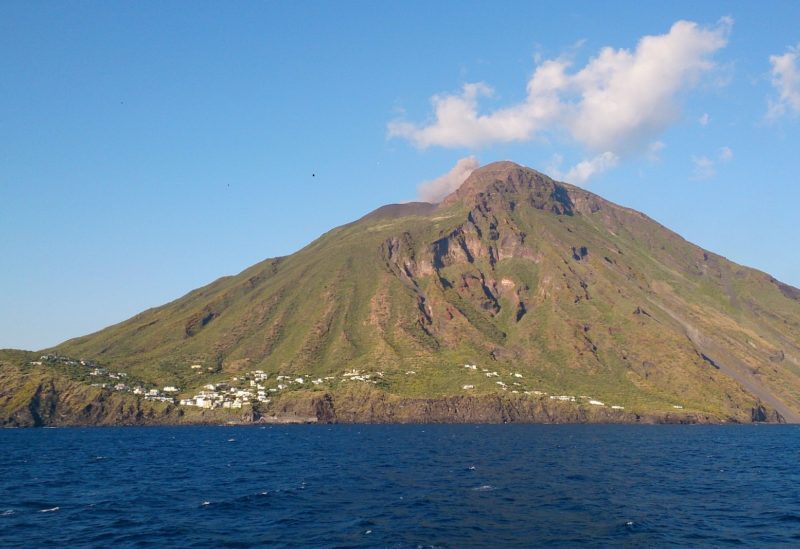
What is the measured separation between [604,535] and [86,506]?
208 ft

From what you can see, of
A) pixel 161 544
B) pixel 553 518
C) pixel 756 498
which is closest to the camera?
pixel 161 544

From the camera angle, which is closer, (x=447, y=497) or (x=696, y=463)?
(x=447, y=497)

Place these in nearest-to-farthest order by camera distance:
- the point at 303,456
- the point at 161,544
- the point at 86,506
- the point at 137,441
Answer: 1. the point at 161,544
2. the point at 86,506
3. the point at 303,456
4. the point at 137,441

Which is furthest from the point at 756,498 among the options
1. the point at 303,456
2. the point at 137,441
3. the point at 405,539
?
Answer: the point at 137,441

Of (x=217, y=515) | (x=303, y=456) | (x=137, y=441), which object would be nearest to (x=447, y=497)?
(x=217, y=515)

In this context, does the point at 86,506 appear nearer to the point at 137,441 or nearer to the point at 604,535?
the point at 604,535

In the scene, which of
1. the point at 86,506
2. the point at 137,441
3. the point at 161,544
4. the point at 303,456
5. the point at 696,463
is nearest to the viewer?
the point at 161,544

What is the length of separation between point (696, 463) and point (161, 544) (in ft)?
369

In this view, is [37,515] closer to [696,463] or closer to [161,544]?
[161,544]

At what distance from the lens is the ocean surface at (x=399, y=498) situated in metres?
62.2

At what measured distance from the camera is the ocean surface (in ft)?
204

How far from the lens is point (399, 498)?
82.0 m

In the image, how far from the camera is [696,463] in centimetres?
12962

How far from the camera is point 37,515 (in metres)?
71.8
